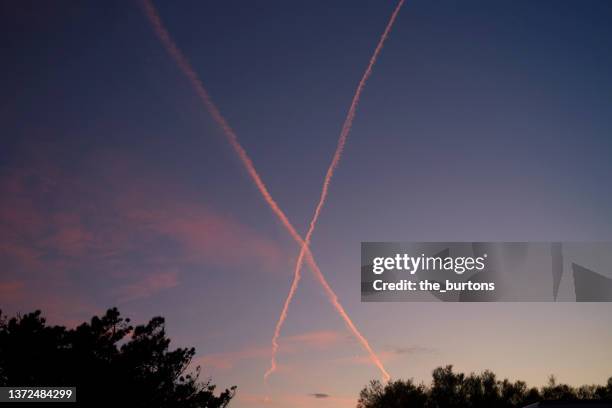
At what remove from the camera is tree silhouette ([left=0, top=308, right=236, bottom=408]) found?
42625mm

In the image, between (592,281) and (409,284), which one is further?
(592,281)

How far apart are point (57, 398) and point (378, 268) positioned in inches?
881

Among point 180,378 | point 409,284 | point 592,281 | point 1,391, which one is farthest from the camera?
point 180,378

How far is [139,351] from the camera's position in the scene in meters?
48.1

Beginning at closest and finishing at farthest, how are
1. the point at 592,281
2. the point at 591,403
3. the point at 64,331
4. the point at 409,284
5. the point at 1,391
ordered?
the point at 591,403, the point at 409,284, the point at 592,281, the point at 1,391, the point at 64,331

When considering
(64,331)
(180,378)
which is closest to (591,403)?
(64,331)

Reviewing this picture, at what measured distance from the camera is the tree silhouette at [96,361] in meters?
42.6

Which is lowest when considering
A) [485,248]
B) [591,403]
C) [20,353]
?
[591,403]

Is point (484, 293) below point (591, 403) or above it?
above

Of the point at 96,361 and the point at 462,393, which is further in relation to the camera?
the point at 462,393

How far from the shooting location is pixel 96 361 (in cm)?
4528

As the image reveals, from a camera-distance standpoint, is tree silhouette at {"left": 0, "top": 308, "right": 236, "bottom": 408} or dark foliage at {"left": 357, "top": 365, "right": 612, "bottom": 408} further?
dark foliage at {"left": 357, "top": 365, "right": 612, "bottom": 408}

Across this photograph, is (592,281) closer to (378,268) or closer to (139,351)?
(378,268)

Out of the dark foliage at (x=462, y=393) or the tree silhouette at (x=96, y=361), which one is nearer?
the tree silhouette at (x=96, y=361)
